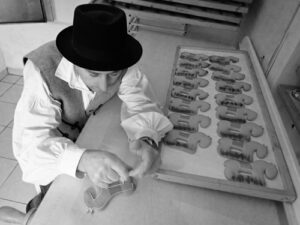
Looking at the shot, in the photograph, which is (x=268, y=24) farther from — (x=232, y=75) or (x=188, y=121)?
(x=188, y=121)

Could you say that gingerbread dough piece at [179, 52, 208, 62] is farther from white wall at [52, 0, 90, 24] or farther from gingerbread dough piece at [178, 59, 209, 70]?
white wall at [52, 0, 90, 24]

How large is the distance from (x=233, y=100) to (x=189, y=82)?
0.67ft

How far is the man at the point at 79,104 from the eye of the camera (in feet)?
2.05

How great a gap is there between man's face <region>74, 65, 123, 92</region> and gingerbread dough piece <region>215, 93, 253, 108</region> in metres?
0.47

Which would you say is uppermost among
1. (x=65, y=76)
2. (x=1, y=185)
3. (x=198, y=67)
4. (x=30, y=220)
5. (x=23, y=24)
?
(x=65, y=76)

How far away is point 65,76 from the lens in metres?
0.76

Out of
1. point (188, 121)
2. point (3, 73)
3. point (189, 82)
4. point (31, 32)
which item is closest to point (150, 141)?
point (188, 121)

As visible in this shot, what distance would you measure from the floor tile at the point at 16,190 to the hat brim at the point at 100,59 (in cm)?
126

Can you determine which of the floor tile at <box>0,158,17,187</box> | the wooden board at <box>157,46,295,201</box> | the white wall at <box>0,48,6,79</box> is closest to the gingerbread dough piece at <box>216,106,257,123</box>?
the wooden board at <box>157,46,295,201</box>

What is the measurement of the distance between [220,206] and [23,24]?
2.25m

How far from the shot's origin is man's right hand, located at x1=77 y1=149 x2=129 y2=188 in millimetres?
629

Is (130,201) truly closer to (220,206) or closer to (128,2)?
(220,206)

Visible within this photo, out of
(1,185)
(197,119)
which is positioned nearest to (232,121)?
(197,119)

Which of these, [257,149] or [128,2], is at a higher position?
[128,2]
